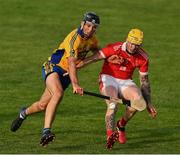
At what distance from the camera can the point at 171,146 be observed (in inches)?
611

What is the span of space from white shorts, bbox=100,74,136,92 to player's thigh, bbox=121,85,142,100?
84 mm

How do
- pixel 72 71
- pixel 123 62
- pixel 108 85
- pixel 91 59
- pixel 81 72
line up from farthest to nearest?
pixel 81 72
pixel 123 62
pixel 108 85
pixel 91 59
pixel 72 71

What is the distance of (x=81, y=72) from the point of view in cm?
2481

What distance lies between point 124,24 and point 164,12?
11.4 ft

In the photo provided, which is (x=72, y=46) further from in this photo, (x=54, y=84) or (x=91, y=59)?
(x=54, y=84)

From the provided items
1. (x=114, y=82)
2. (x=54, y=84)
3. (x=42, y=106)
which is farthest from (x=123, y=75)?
(x=42, y=106)

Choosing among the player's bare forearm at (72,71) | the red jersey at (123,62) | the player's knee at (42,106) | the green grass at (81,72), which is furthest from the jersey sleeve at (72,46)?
the green grass at (81,72)

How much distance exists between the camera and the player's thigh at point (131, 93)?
15.5 m

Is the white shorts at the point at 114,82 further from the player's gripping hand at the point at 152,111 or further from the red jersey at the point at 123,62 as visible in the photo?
the player's gripping hand at the point at 152,111

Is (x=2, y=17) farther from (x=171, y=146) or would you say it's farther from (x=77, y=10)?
(x=171, y=146)

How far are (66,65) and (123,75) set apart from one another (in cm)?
130

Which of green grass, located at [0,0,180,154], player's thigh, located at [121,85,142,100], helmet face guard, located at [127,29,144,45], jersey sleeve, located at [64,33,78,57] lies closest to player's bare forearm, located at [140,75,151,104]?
player's thigh, located at [121,85,142,100]

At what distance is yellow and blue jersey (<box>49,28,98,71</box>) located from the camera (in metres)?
15.1

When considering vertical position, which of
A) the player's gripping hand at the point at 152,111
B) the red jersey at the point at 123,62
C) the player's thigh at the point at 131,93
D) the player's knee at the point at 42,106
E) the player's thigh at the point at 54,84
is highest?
the red jersey at the point at 123,62
